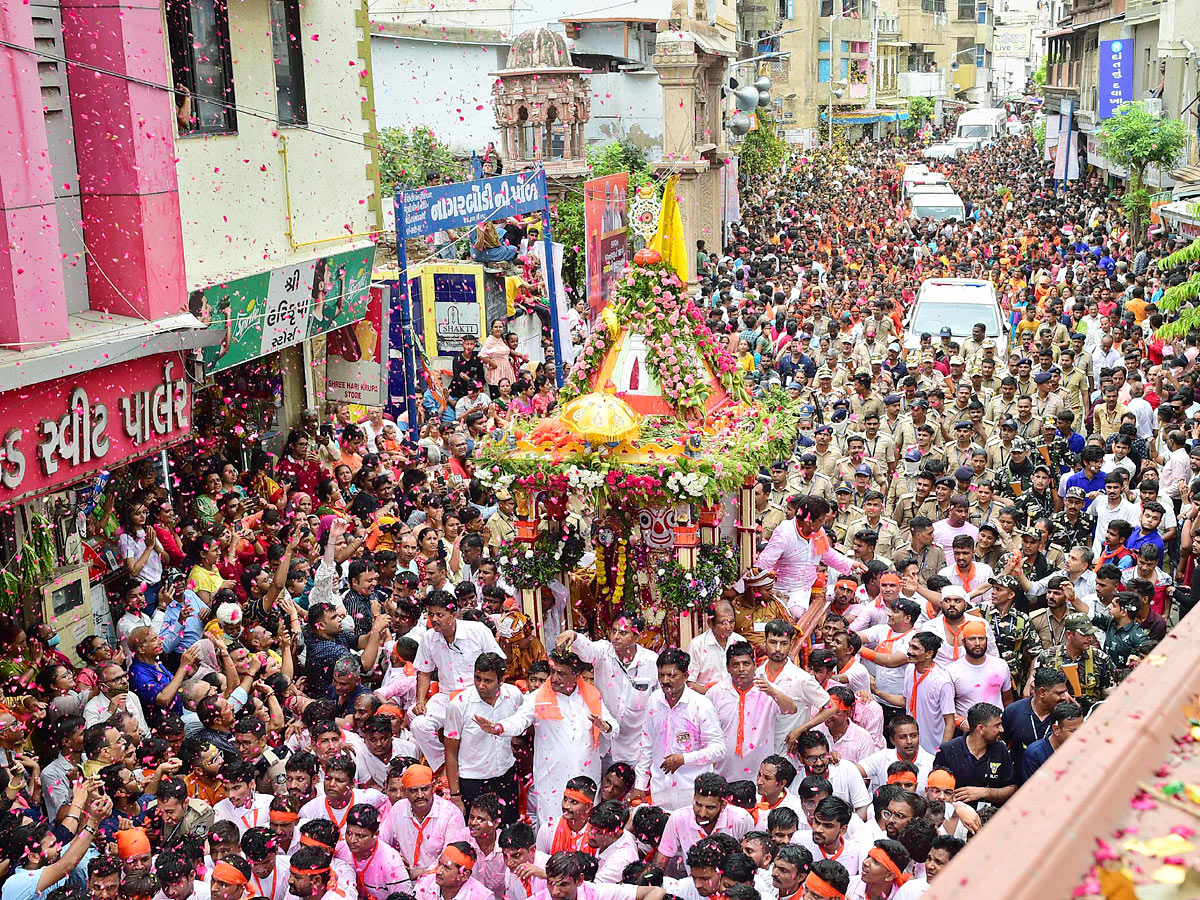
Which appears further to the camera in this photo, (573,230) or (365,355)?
(573,230)

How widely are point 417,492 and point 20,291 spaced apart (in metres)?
5.06

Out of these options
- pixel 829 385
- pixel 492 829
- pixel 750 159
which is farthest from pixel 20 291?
pixel 750 159

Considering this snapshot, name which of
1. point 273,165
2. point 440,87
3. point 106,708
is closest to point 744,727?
point 106,708

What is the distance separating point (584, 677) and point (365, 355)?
7.92 metres

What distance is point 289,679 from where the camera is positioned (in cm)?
892

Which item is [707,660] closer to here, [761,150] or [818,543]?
[818,543]

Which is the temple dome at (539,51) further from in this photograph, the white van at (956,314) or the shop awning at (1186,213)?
the shop awning at (1186,213)

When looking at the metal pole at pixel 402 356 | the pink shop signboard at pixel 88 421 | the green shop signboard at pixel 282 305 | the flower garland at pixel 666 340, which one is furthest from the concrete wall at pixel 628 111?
the flower garland at pixel 666 340

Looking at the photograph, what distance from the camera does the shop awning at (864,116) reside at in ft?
228

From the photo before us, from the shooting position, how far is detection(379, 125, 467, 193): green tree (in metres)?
25.5

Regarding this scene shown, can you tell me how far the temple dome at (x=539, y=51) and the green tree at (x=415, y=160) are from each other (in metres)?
2.76

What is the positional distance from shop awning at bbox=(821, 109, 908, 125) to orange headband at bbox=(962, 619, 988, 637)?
61897 mm

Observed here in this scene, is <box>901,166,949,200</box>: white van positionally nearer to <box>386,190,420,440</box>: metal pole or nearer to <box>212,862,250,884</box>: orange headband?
<box>386,190,420,440</box>: metal pole

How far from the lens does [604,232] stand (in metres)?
19.6
